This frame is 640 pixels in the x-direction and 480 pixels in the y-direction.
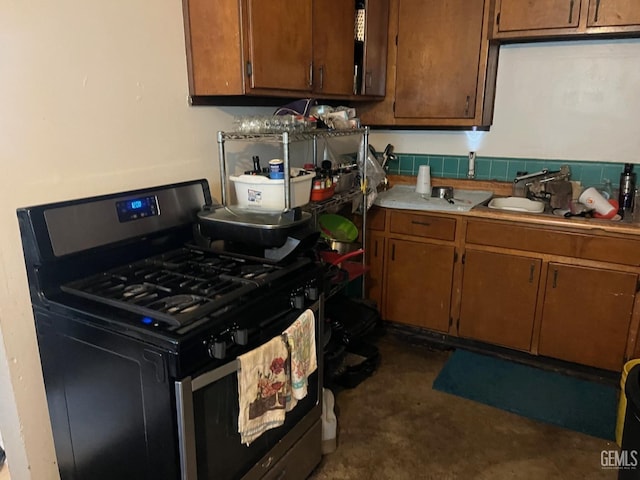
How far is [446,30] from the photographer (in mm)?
2783

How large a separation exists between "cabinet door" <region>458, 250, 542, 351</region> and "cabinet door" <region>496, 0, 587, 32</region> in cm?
122

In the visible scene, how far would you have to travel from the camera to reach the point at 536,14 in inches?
99.8

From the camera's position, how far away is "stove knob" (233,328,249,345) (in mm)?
1299

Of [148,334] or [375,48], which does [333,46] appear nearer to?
[375,48]

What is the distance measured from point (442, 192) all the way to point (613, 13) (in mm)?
1263

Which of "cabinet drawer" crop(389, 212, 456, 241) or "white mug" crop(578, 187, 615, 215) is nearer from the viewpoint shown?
"white mug" crop(578, 187, 615, 215)

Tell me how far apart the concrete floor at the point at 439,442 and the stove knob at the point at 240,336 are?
0.93 m

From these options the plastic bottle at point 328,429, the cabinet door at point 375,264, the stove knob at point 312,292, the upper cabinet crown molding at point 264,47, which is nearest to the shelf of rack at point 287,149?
the upper cabinet crown molding at point 264,47

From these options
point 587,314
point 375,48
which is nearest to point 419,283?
point 587,314

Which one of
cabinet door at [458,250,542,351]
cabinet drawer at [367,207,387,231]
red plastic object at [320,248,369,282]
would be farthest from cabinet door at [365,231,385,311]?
cabinet door at [458,250,542,351]

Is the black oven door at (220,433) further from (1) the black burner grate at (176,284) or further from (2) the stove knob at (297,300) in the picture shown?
(1) the black burner grate at (176,284)

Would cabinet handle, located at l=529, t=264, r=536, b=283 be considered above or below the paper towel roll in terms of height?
below

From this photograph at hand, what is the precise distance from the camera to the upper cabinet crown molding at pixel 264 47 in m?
1.83

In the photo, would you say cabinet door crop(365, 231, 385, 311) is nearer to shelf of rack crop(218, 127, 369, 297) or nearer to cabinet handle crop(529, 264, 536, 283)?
shelf of rack crop(218, 127, 369, 297)
